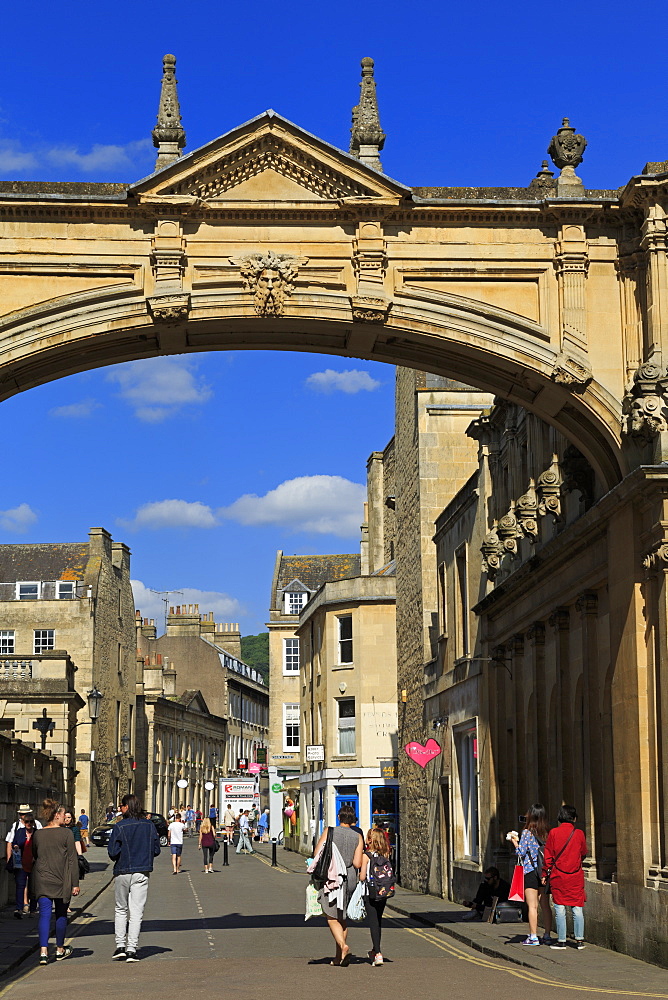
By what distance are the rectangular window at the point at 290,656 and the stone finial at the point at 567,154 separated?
5442 centimetres

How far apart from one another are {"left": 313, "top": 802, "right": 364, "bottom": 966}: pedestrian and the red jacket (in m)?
2.31

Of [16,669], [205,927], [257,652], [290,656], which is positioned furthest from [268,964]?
[257,652]

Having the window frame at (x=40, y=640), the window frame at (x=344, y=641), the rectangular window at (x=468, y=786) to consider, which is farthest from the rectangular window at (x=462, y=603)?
the window frame at (x=40, y=640)

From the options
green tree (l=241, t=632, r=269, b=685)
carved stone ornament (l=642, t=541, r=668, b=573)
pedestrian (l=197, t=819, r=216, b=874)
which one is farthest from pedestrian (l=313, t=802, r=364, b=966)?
green tree (l=241, t=632, r=269, b=685)

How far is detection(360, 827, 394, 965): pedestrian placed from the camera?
15.3 meters

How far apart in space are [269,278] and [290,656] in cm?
5597

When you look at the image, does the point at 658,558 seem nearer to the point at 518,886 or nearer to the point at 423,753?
the point at 518,886

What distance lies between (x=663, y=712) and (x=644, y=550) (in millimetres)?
1792

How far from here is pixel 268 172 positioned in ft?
57.5

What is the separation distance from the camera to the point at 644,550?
1589 cm

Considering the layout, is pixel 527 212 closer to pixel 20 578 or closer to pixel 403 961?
pixel 403 961

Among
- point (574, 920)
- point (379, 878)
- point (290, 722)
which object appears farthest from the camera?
point (290, 722)

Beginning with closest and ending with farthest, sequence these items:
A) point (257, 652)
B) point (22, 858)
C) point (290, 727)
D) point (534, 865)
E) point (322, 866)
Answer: point (322, 866) < point (534, 865) < point (22, 858) < point (290, 727) < point (257, 652)

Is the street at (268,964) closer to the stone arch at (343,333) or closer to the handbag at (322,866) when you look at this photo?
the handbag at (322,866)
